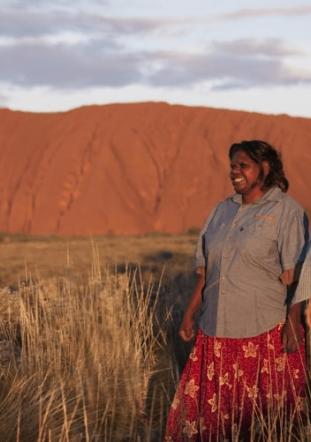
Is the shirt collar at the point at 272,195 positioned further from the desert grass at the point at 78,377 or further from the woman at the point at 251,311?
the desert grass at the point at 78,377

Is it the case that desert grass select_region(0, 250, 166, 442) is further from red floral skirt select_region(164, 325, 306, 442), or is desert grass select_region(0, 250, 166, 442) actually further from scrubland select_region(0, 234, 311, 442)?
red floral skirt select_region(164, 325, 306, 442)

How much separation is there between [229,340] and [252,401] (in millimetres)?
283

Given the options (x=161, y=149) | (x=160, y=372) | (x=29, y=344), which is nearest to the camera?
(x=29, y=344)

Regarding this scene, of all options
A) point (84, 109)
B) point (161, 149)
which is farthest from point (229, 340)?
point (84, 109)

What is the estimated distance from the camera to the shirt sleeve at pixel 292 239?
3.92m

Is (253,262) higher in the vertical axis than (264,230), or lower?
lower

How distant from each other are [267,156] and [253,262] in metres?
0.48

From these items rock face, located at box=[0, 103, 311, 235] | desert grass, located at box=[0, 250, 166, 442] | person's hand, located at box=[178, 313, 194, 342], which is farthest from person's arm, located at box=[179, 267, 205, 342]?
rock face, located at box=[0, 103, 311, 235]

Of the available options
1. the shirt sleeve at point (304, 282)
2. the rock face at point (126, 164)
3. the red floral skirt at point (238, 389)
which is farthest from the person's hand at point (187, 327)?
the rock face at point (126, 164)

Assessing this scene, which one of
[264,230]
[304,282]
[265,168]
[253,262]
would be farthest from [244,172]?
[304,282]

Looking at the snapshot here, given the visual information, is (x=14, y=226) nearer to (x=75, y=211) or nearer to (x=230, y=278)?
(x=75, y=211)

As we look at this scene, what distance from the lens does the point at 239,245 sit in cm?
402

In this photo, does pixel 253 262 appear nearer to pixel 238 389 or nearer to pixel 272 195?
pixel 272 195

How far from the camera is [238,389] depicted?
4.09m
